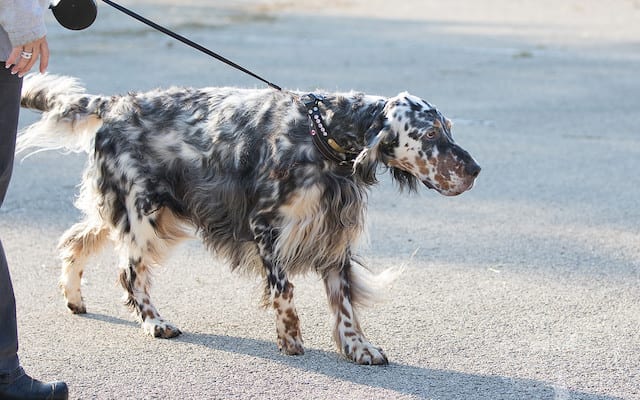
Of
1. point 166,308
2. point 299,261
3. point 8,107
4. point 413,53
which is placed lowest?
point 413,53

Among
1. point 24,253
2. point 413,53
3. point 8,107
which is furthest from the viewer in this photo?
point 413,53

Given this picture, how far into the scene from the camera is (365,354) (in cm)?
482

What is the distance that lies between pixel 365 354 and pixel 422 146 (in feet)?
3.40

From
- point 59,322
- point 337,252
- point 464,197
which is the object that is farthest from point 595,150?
point 59,322

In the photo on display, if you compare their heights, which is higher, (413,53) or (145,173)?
(145,173)

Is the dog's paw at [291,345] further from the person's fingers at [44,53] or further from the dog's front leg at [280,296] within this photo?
the person's fingers at [44,53]

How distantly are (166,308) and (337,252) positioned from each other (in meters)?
1.17

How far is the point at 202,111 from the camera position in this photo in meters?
5.19

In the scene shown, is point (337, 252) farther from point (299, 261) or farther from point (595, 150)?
point (595, 150)

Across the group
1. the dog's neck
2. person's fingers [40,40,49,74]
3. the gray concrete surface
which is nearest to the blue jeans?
person's fingers [40,40,49,74]

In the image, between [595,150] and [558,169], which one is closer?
[558,169]

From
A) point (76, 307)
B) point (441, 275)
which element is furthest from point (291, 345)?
point (441, 275)

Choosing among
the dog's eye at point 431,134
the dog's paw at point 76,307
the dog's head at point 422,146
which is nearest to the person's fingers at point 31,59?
the dog's head at point 422,146

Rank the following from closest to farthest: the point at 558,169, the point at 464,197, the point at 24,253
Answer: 1. the point at 24,253
2. the point at 464,197
3. the point at 558,169
